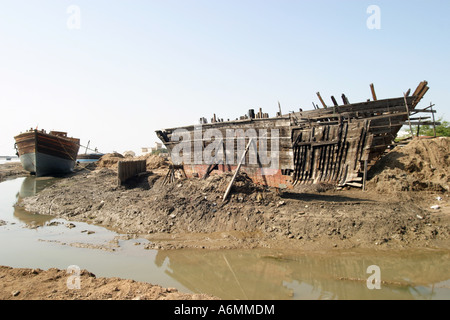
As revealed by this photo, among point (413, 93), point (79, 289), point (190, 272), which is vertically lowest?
point (190, 272)

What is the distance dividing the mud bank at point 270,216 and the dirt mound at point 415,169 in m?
0.15

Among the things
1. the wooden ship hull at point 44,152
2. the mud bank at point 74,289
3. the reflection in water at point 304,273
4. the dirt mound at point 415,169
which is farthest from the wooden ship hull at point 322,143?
the wooden ship hull at point 44,152

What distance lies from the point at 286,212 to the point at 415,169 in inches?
253

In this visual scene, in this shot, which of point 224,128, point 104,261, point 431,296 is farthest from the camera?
point 224,128

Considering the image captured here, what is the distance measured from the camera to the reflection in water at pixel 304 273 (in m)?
4.47

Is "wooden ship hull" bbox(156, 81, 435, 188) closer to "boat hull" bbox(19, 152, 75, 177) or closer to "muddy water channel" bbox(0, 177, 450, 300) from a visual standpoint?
"muddy water channel" bbox(0, 177, 450, 300)

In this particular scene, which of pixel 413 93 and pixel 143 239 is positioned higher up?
pixel 413 93

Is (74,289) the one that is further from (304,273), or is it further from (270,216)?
(270,216)

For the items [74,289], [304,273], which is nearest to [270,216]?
[304,273]

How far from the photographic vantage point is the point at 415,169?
1053 cm

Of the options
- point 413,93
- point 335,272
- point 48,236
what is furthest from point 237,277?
point 413,93

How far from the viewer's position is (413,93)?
39.7ft
